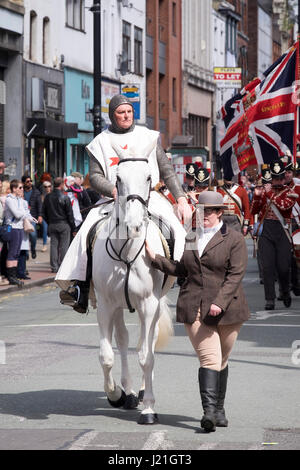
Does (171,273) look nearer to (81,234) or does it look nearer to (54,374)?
(81,234)

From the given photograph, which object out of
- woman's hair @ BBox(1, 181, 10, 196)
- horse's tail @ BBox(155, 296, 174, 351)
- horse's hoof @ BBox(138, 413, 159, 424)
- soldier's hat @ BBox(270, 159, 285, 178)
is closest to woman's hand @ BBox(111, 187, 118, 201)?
horse's tail @ BBox(155, 296, 174, 351)

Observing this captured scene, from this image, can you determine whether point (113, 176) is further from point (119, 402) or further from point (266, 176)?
point (266, 176)

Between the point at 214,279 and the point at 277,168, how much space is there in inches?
355

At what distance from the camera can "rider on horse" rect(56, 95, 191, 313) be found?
9.59 meters

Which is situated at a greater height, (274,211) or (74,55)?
(74,55)

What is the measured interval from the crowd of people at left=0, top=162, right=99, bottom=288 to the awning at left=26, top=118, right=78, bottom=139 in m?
6.88

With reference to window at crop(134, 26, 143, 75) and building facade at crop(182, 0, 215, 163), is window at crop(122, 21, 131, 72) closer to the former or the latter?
window at crop(134, 26, 143, 75)

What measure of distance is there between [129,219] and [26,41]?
28.9 meters

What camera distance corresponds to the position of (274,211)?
58.4ft

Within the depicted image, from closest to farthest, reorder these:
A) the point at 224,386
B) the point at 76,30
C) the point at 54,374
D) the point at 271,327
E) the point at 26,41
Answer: the point at 224,386
the point at 54,374
the point at 271,327
the point at 26,41
the point at 76,30

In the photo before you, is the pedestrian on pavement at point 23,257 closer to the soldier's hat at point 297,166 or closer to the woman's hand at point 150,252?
the soldier's hat at point 297,166

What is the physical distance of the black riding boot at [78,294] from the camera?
9.85m

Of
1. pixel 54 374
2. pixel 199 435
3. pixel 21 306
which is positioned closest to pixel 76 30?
pixel 21 306

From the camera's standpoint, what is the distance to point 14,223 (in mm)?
22141
